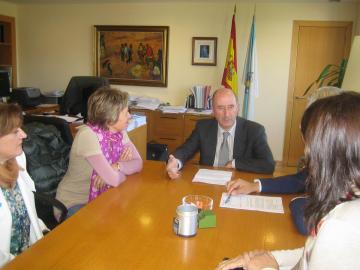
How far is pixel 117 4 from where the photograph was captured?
17.2 ft

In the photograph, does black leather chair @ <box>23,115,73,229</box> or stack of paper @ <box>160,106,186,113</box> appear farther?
stack of paper @ <box>160,106,186,113</box>

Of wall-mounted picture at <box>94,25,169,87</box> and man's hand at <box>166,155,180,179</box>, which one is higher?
wall-mounted picture at <box>94,25,169,87</box>

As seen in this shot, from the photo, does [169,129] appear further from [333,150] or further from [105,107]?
[333,150]

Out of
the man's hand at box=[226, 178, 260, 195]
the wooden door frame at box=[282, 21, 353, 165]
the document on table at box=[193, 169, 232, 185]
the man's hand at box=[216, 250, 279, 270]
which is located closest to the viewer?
the man's hand at box=[216, 250, 279, 270]

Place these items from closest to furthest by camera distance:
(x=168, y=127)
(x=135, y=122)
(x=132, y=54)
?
(x=135, y=122) → (x=168, y=127) → (x=132, y=54)

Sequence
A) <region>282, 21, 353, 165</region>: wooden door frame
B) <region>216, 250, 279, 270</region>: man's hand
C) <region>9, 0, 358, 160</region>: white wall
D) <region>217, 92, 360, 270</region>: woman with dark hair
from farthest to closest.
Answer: <region>9, 0, 358, 160</region>: white wall < <region>282, 21, 353, 165</region>: wooden door frame < <region>216, 250, 279, 270</region>: man's hand < <region>217, 92, 360, 270</region>: woman with dark hair

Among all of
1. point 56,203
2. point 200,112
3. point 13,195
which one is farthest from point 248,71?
point 13,195

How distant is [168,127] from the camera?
4.97 m

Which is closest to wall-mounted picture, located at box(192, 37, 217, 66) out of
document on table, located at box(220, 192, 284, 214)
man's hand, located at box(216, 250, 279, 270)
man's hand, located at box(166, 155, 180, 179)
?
man's hand, located at box(166, 155, 180, 179)

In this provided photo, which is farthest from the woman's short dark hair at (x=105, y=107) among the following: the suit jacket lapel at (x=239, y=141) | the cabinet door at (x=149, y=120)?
the cabinet door at (x=149, y=120)

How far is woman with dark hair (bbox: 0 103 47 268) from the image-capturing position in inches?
58.2

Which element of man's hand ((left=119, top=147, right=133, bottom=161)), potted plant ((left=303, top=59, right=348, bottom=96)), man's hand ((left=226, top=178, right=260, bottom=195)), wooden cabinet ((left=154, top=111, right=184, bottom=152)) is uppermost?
potted plant ((left=303, top=59, right=348, bottom=96))

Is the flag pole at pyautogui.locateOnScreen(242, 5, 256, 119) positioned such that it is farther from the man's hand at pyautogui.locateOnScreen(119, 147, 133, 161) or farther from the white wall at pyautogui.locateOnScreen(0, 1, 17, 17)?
the white wall at pyautogui.locateOnScreen(0, 1, 17, 17)

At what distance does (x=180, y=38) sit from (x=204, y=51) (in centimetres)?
39
